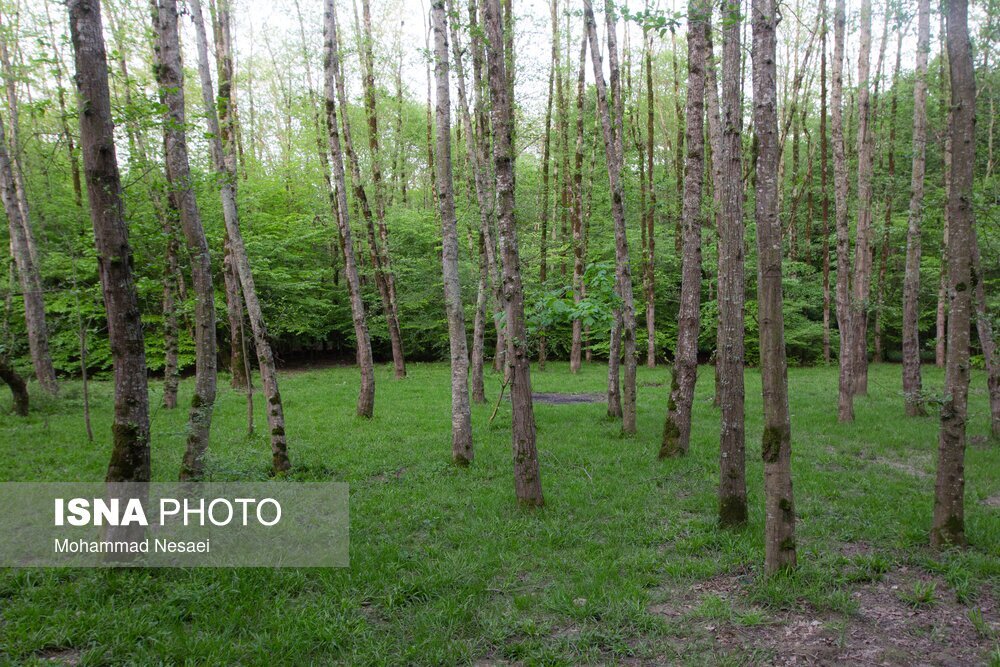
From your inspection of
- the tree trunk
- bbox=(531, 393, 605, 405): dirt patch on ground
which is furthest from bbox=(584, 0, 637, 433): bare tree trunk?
the tree trunk

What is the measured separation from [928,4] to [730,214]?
843cm

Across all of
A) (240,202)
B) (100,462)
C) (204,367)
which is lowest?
(100,462)

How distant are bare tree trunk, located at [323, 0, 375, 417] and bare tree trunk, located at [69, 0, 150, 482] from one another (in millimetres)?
5696

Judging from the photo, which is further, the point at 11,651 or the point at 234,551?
the point at 234,551

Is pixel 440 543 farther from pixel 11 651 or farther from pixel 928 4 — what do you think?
pixel 928 4

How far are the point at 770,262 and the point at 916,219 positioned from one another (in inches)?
313

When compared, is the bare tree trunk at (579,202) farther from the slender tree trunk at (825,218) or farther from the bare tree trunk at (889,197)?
the bare tree trunk at (889,197)

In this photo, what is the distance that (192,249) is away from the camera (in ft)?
16.6

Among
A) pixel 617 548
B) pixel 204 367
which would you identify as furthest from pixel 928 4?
pixel 204 367

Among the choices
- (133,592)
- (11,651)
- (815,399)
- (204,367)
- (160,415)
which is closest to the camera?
(11,651)

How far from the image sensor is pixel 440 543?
480cm

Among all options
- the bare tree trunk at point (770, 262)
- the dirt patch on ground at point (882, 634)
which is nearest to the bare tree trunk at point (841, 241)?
the dirt patch on ground at point (882, 634)
